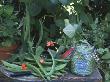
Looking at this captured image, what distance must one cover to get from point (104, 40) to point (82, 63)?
428 millimetres

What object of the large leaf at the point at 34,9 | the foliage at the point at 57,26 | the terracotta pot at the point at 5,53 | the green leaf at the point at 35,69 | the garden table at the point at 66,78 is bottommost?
the garden table at the point at 66,78

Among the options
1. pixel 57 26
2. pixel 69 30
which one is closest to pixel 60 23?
pixel 57 26

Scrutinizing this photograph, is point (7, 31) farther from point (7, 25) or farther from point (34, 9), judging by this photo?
point (34, 9)

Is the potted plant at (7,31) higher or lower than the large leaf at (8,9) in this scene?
lower

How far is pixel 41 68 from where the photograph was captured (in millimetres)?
1921

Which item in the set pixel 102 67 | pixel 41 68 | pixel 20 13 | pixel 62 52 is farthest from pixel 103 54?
pixel 20 13

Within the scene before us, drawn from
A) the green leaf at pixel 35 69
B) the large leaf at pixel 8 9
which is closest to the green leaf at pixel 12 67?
the green leaf at pixel 35 69

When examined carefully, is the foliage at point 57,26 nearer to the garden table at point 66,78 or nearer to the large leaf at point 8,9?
the large leaf at point 8,9

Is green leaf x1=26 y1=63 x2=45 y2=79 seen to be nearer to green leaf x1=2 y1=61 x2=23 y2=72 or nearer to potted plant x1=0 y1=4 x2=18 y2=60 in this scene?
green leaf x1=2 y1=61 x2=23 y2=72

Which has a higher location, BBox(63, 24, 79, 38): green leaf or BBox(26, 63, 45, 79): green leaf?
BBox(63, 24, 79, 38): green leaf

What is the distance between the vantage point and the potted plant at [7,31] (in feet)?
6.76

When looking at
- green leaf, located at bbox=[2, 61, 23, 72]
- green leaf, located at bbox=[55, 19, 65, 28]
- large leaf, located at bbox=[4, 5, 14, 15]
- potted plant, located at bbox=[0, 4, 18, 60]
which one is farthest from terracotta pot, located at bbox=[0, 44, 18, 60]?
green leaf, located at bbox=[55, 19, 65, 28]

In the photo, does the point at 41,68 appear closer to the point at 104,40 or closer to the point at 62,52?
the point at 62,52

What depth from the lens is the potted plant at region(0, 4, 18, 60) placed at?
206 centimetres
